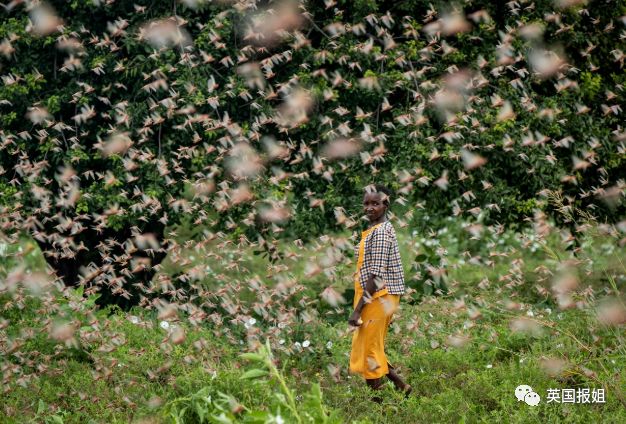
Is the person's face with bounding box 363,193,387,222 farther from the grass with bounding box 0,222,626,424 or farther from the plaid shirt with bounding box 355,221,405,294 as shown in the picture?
the grass with bounding box 0,222,626,424

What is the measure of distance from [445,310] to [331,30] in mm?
3010

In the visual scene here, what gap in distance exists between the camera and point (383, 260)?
5793 millimetres

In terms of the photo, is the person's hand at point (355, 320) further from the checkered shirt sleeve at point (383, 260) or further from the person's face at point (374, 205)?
the person's face at point (374, 205)

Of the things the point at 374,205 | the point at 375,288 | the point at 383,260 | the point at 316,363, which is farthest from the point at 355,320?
the point at 316,363

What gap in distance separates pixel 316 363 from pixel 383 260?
1749 millimetres

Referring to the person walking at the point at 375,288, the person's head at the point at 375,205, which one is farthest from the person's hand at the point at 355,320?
the person's head at the point at 375,205

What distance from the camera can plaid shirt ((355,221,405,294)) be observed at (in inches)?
227

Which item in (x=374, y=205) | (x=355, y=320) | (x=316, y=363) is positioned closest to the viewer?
(x=355, y=320)

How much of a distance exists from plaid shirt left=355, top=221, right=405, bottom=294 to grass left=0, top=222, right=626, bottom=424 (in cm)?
71

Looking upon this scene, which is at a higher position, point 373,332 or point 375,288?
point 375,288

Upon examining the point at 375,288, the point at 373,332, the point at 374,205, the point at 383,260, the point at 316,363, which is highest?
the point at 374,205

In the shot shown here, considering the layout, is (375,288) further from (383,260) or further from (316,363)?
(316,363)

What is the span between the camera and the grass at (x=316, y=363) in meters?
5.55

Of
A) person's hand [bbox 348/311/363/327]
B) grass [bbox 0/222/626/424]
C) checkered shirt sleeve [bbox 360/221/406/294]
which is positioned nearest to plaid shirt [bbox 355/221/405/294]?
checkered shirt sleeve [bbox 360/221/406/294]
